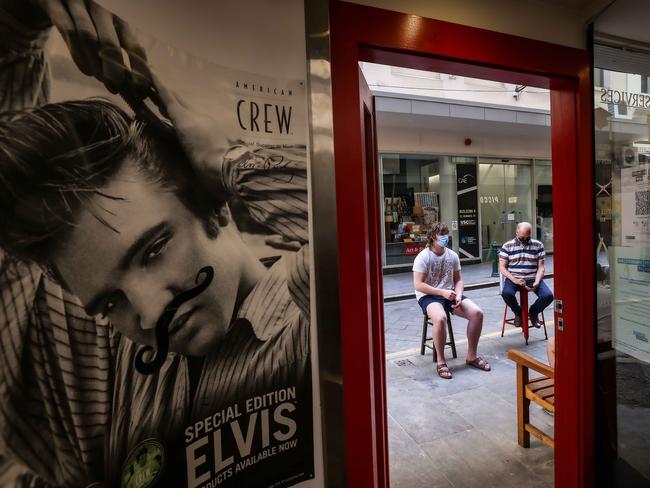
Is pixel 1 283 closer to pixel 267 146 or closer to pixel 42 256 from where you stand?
pixel 42 256

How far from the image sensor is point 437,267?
3.80 meters

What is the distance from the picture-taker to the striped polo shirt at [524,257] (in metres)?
4.32

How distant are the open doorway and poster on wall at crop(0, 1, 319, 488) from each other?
0.85 meters

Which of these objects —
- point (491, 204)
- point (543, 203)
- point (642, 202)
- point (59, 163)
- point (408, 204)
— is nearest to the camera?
point (59, 163)

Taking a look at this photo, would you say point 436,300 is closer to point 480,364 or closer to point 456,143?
point 480,364

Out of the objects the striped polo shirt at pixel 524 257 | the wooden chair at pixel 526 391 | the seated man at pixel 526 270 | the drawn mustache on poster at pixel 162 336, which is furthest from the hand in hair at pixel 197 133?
the striped polo shirt at pixel 524 257

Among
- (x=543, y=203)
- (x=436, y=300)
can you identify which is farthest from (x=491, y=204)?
(x=436, y=300)

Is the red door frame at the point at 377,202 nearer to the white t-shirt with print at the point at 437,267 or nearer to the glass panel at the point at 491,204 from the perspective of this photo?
the white t-shirt with print at the point at 437,267

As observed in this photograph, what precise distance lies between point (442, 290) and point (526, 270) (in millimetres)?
1360

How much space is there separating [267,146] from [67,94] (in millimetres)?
493

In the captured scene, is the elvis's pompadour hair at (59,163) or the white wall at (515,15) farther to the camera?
the white wall at (515,15)

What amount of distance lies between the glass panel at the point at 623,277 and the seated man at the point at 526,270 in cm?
263

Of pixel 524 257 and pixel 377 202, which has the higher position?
pixel 377 202

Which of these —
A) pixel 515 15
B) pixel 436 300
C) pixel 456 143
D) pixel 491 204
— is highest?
pixel 456 143
